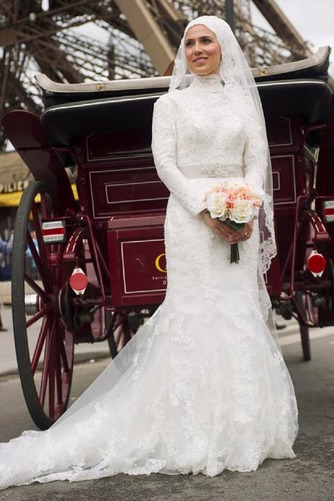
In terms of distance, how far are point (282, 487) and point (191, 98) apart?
5.65ft

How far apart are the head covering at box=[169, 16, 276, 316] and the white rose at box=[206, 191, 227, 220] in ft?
1.56

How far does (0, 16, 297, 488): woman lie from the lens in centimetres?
330

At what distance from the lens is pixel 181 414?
3361 millimetres

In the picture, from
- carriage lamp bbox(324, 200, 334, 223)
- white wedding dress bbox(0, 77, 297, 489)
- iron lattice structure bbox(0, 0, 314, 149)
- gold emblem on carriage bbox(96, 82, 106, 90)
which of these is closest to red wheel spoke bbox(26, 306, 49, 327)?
white wedding dress bbox(0, 77, 297, 489)

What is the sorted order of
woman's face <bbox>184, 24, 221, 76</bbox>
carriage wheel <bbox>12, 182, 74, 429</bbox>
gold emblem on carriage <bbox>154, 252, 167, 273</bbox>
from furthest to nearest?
gold emblem on carriage <bbox>154, 252, 167, 273</bbox>, carriage wheel <bbox>12, 182, 74, 429</bbox>, woman's face <bbox>184, 24, 221, 76</bbox>

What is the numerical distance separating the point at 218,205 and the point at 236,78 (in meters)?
0.73

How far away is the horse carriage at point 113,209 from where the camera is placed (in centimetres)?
412

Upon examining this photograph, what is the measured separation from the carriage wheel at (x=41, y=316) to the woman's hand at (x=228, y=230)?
97 centimetres

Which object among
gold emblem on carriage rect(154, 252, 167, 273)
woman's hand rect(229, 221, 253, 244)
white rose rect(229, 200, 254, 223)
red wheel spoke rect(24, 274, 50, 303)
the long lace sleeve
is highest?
the long lace sleeve

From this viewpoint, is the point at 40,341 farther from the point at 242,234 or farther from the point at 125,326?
the point at 125,326

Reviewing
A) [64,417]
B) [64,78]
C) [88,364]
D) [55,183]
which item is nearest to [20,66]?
[64,78]

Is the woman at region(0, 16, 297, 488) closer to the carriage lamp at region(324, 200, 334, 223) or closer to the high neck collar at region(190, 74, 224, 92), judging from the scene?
the high neck collar at region(190, 74, 224, 92)

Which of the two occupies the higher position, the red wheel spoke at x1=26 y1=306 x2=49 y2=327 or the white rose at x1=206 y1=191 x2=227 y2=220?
the white rose at x1=206 y1=191 x2=227 y2=220

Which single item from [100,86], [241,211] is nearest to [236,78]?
[241,211]
